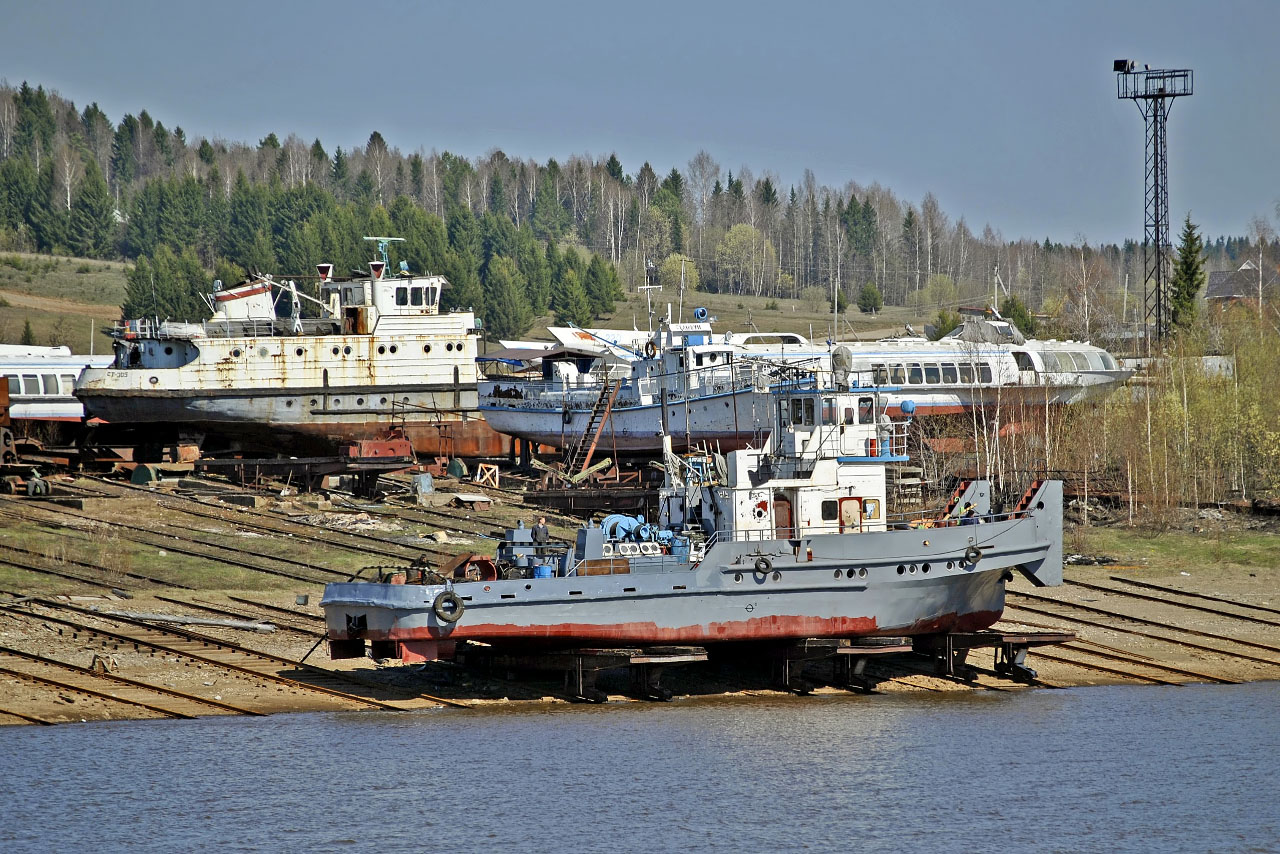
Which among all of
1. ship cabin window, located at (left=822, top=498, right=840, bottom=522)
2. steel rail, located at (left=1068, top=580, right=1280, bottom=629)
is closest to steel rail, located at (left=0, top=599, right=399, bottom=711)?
ship cabin window, located at (left=822, top=498, right=840, bottom=522)

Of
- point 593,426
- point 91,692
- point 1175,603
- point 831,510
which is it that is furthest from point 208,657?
point 593,426

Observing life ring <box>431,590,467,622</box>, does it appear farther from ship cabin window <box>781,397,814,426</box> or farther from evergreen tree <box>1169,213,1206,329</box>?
evergreen tree <box>1169,213,1206,329</box>

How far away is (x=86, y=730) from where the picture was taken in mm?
23781

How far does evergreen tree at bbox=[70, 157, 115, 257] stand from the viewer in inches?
5094

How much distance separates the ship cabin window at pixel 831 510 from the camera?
28781 mm

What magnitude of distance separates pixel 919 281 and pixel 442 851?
446ft

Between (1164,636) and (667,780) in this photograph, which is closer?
(667,780)

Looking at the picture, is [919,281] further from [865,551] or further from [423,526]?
[865,551]

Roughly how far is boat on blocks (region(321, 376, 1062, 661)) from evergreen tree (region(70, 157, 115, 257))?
367 feet

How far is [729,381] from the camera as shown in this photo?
49594 millimetres

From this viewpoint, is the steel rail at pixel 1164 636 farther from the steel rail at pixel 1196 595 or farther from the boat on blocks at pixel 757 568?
the boat on blocks at pixel 757 568

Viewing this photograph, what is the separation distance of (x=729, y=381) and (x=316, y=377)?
15.4m

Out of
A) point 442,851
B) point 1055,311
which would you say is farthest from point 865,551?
point 1055,311

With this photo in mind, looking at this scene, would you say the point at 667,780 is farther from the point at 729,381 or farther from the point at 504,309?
the point at 504,309
